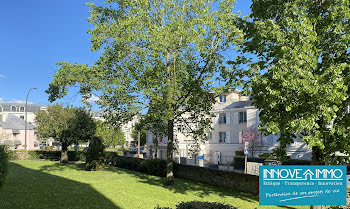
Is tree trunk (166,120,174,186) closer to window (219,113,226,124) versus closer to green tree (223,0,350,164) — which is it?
green tree (223,0,350,164)

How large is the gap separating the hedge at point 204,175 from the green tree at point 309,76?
7.14 m

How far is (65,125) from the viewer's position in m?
38.7

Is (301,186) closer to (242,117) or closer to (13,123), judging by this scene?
(242,117)

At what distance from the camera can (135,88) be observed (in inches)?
790

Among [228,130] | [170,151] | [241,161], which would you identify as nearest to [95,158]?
[170,151]

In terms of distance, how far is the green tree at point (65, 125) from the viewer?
38.6 meters

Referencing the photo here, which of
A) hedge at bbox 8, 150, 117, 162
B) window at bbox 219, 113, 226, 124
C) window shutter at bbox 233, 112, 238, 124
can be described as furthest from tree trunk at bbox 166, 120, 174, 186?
window at bbox 219, 113, 226, 124

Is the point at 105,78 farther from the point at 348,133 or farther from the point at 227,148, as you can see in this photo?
the point at 227,148

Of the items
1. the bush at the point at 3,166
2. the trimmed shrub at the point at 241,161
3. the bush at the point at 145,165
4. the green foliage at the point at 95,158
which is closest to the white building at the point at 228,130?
the trimmed shrub at the point at 241,161

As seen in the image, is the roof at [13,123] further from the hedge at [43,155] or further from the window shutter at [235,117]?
the window shutter at [235,117]

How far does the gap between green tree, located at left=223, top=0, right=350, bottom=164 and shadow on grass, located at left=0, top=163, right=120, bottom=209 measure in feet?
29.5

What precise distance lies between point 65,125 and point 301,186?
37124 mm

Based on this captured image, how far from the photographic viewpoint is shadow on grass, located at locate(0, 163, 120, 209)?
540 inches

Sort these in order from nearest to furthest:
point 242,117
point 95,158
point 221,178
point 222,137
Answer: point 221,178 < point 95,158 < point 242,117 < point 222,137
